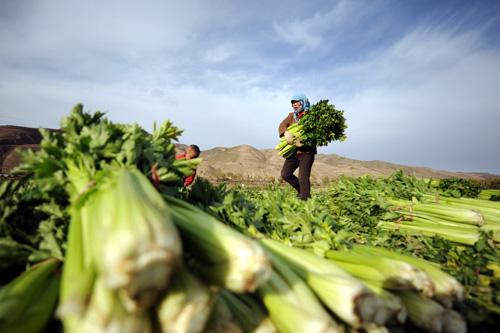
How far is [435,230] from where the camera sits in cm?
387

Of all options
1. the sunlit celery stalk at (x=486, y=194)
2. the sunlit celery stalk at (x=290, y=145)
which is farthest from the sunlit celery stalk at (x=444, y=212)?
the sunlit celery stalk at (x=290, y=145)

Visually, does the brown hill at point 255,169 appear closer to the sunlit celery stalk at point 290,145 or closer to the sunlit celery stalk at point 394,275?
the sunlit celery stalk at point 290,145

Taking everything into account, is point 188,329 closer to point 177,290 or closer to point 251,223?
point 177,290

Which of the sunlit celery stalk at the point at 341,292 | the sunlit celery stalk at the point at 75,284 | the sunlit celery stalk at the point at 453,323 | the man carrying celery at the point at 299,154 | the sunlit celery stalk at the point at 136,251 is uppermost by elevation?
the man carrying celery at the point at 299,154

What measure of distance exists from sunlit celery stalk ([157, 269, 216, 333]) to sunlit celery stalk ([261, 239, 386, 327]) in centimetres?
78

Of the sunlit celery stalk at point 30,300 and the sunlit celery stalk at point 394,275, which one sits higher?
the sunlit celery stalk at point 394,275

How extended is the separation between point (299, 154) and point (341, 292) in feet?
17.3

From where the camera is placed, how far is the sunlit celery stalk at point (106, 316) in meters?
1.33

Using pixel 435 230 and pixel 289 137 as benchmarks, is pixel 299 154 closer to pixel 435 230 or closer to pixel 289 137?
pixel 289 137

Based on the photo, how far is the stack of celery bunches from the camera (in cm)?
135

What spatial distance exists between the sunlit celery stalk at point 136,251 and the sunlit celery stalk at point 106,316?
5 centimetres

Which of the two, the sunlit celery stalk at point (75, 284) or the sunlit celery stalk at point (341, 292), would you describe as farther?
the sunlit celery stalk at point (341, 292)

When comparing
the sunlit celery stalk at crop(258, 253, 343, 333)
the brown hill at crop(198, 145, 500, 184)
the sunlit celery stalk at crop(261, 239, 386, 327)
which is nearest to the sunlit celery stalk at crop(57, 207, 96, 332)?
the sunlit celery stalk at crop(258, 253, 343, 333)

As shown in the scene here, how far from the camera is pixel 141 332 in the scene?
4.63 ft
